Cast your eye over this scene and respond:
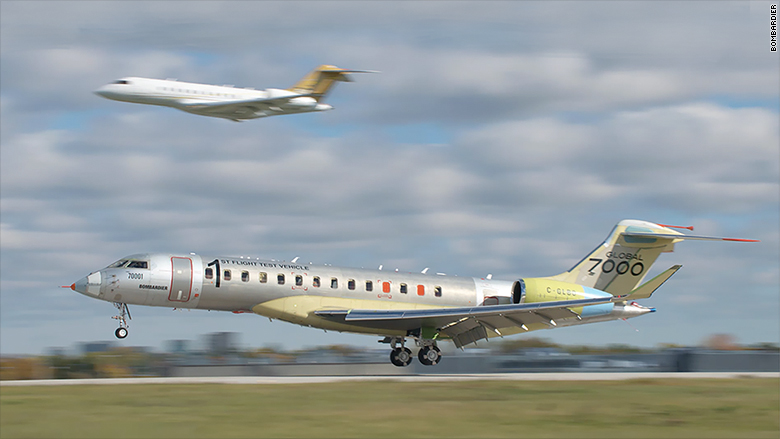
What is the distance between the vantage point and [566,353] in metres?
33.5

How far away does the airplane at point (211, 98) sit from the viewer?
110 ft

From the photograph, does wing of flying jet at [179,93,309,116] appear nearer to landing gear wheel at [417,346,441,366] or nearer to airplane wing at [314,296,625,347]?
airplane wing at [314,296,625,347]

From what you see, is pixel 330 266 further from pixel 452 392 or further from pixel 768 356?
pixel 768 356

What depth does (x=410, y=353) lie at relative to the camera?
31719 millimetres

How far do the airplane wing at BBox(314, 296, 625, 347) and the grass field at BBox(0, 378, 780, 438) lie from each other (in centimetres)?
505

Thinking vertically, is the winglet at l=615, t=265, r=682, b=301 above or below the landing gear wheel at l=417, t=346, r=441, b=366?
above

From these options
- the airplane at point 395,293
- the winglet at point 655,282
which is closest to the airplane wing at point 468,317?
the airplane at point 395,293

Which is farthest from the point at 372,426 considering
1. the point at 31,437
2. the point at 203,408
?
the point at 31,437

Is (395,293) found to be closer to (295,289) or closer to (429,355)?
(429,355)

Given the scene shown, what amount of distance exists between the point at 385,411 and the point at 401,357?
1451 cm

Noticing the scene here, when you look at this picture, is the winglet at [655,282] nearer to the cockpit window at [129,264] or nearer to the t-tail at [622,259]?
the t-tail at [622,259]

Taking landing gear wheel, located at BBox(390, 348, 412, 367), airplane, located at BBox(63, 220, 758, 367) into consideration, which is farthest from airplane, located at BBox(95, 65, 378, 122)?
landing gear wheel, located at BBox(390, 348, 412, 367)

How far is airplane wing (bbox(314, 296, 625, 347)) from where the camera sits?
2839 centimetres

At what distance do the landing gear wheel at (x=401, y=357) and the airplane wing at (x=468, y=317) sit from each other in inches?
68.0
